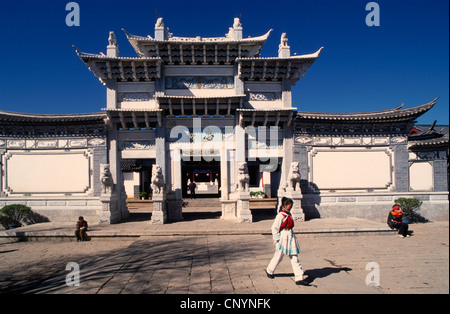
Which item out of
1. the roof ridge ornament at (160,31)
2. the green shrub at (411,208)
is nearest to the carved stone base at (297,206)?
the green shrub at (411,208)

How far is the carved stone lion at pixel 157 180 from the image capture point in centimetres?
1268

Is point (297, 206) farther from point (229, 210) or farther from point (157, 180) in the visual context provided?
point (157, 180)

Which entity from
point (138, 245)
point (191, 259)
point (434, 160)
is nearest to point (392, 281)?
point (191, 259)

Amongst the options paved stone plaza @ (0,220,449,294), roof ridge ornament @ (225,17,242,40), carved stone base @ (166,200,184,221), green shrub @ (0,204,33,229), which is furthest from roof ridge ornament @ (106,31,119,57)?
paved stone plaza @ (0,220,449,294)

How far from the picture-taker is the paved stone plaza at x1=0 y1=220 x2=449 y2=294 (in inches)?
219

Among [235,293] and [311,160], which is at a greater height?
[311,160]

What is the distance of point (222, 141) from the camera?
45.6 feet

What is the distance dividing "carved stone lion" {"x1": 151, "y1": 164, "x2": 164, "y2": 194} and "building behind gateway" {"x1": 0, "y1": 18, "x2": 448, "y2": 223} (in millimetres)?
705

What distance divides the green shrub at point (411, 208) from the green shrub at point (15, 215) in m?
18.6

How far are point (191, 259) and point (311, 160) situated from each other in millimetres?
9055

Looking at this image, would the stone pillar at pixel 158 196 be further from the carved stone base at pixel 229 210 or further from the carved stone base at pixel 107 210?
the carved stone base at pixel 229 210

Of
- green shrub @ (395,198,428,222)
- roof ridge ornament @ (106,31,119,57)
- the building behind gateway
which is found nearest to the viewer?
roof ridge ornament @ (106,31,119,57)

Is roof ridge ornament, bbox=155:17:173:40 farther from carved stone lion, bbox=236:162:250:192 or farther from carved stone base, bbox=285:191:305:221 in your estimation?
carved stone base, bbox=285:191:305:221
